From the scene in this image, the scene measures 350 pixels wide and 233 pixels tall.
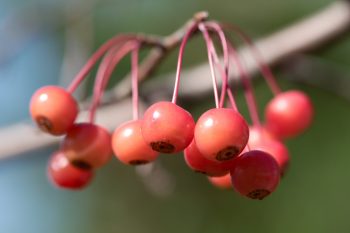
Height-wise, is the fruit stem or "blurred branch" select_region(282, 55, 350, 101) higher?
the fruit stem

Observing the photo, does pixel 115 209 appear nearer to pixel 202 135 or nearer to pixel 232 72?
pixel 232 72

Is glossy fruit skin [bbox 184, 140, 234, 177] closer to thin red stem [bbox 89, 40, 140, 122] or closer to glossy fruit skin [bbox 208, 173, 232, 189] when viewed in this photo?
glossy fruit skin [bbox 208, 173, 232, 189]

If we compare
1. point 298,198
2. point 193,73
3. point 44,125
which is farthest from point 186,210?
point 44,125

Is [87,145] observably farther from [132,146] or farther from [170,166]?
[170,166]

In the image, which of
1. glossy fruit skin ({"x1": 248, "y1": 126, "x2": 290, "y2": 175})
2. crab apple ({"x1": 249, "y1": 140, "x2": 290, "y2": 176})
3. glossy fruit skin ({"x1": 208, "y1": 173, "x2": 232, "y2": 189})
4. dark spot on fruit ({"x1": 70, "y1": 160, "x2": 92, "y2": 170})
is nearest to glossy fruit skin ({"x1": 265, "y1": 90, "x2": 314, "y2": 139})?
glossy fruit skin ({"x1": 248, "y1": 126, "x2": 290, "y2": 175})

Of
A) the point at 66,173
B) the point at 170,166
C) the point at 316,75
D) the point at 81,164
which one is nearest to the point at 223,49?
the point at 81,164

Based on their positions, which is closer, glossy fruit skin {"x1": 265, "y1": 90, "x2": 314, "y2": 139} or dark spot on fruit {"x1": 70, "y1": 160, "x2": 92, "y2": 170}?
dark spot on fruit {"x1": 70, "y1": 160, "x2": 92, "y2": 170}

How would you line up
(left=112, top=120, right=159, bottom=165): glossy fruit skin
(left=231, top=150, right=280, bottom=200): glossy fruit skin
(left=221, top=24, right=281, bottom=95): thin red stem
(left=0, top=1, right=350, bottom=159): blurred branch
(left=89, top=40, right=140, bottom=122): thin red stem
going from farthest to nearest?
1. (left=0, top=1, right=350, bottom=159): blurred branch
2. (left=221, top=24, right=281, bottom=95): thin red stem
3. (left=89, top=40, right=140, bottom=122): thin red stem
4. (left=112, top=120, right=159, bottom=165): glossy fruit skin
5. (left=231, top=150, right=280, bottom=200): glossy fruit skin
